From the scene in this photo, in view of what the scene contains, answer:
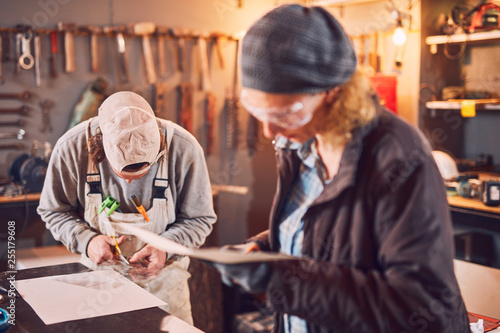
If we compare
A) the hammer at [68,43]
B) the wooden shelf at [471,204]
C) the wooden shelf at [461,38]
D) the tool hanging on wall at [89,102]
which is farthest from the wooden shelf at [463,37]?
the hammer at [68,43]

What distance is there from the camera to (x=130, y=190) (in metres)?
2.23

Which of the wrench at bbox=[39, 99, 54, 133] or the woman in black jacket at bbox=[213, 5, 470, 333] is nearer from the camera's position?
the woman in black jacket at bbox=[213, 5, 470, 333]

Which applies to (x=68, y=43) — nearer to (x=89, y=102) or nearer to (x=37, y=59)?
(x=37, y=59)

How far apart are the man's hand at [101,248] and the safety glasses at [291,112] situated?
1.08 m

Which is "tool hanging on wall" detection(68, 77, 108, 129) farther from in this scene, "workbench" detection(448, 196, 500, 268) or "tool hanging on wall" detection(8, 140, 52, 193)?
"workbench" detection(448, 196, 500, 268)

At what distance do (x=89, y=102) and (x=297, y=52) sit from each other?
351 cm

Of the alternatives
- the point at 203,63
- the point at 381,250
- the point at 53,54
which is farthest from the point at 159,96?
the point at 381,250

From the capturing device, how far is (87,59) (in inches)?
182

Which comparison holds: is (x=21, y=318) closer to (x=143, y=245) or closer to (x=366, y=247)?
(x=143, y=245)

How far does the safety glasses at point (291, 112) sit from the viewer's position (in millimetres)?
1271

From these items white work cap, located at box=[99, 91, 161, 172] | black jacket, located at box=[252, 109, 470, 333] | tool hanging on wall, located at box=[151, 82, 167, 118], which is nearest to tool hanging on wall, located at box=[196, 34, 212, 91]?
tool hanging on wall, located at box=[151, 82, 167, 118]

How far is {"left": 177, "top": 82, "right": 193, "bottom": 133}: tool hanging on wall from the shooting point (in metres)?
5.14

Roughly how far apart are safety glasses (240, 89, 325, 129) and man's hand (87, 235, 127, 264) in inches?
42.6

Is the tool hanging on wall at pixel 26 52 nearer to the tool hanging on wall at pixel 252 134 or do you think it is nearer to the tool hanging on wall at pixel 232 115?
the tool hanging on wall at pixel 232 115
